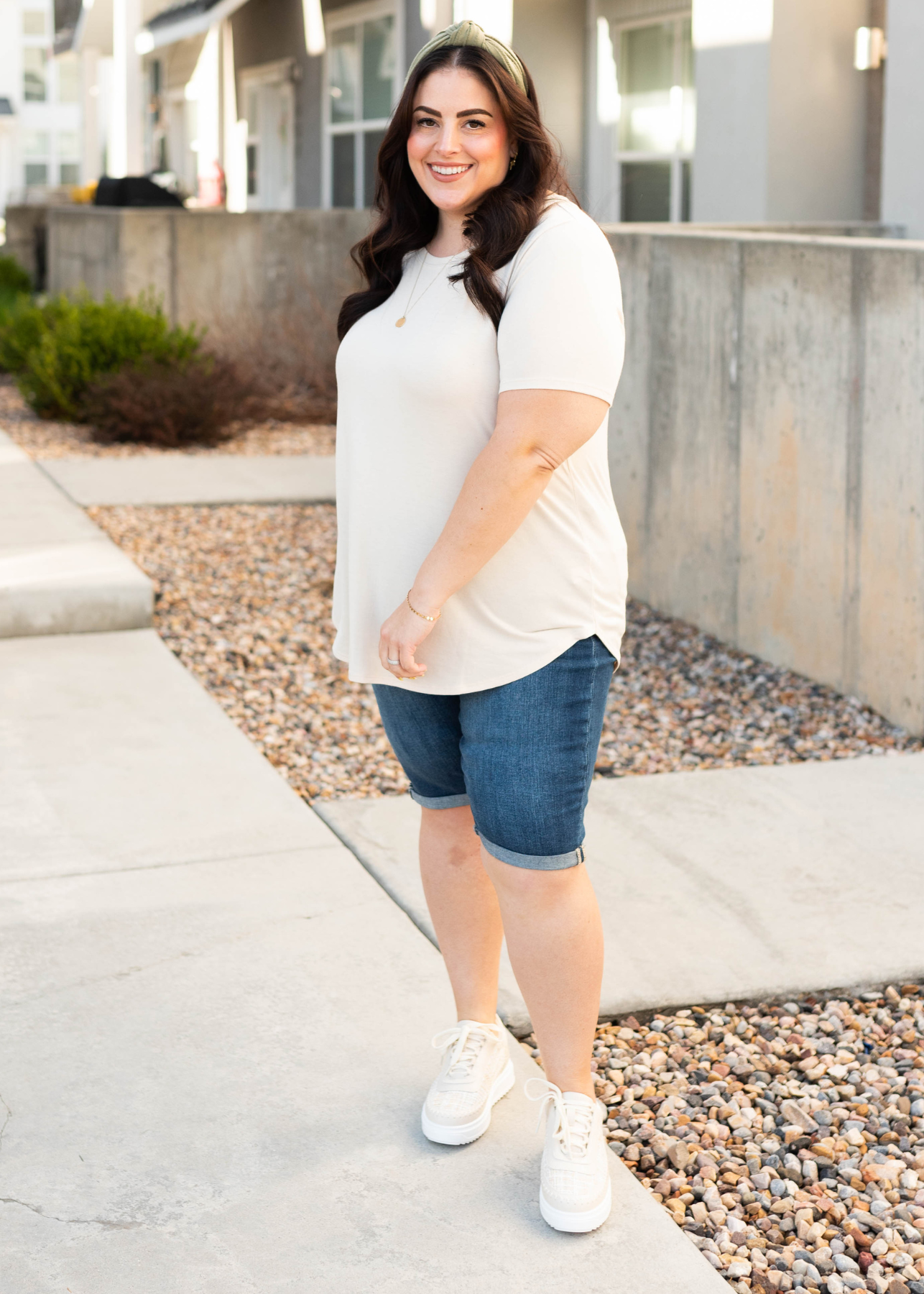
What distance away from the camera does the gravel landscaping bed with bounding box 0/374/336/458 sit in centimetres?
992

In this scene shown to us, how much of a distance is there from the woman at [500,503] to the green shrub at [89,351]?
327 inches

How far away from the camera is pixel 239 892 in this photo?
355 cm

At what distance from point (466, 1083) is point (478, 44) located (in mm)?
1653

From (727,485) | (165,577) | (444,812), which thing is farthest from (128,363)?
(444,812)

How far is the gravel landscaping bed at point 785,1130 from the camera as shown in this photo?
2.40m

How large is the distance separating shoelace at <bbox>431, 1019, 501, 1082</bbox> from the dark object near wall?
1263cm

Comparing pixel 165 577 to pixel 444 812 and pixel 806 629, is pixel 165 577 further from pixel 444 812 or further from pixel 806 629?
pixel 444 812

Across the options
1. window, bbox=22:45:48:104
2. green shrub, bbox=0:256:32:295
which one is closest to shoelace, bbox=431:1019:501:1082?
green shrub, bbox=0:256:32:295

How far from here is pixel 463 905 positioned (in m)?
2.57

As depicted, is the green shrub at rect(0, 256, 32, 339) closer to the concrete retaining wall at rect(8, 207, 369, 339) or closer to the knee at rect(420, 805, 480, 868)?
the concrete retaining wall at rect(8, 207, 369, 339)

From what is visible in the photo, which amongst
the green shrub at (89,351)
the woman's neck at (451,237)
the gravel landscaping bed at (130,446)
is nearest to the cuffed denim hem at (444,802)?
the woman's neck at (451,237)

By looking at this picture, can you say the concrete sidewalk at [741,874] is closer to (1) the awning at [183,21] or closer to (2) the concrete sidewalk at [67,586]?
(2) the concrete sidewalk at [67,586]

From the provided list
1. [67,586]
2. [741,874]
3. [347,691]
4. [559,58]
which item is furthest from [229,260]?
[741,874]

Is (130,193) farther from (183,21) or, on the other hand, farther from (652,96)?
(652,96)
